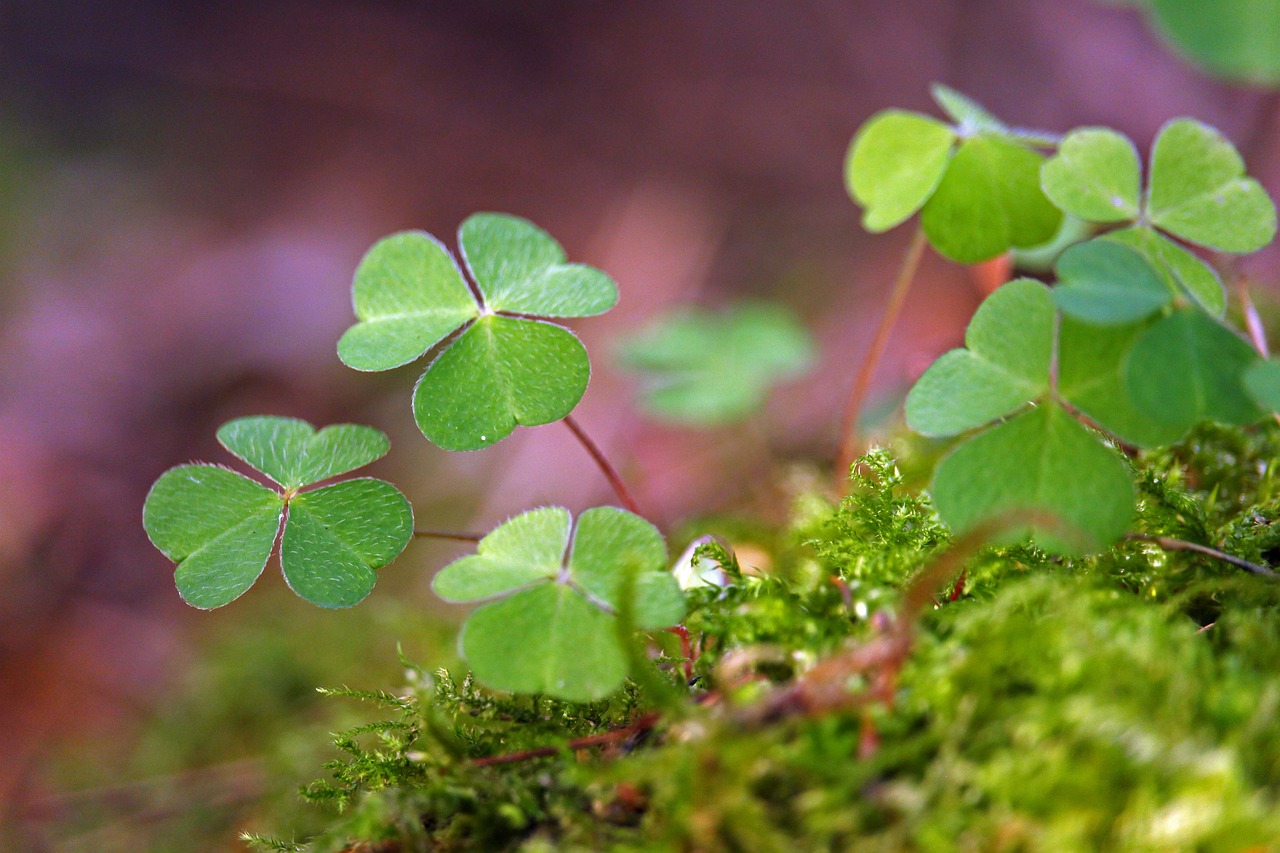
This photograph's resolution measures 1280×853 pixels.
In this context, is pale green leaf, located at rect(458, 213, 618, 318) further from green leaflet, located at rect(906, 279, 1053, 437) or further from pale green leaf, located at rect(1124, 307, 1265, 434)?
pale green leaf, located at rect(1124, 307, 1265, 434)

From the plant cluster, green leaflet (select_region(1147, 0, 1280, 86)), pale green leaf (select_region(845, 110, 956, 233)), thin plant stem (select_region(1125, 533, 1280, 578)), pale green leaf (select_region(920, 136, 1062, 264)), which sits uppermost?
green leaflet (select_region(1147, 0, 1280, 86))

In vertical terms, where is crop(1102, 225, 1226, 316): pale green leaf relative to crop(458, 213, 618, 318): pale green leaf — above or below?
below

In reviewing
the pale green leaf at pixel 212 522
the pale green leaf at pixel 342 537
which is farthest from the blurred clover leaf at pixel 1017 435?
the pale green leaf at pixel 212 522

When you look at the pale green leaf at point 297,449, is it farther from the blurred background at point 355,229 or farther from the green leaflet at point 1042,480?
the blurred background at point 355,229

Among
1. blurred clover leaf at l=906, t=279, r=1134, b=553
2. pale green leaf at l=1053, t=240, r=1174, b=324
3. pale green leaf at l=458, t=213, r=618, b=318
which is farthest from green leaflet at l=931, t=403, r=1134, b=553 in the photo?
pale green leaf at l=458, t=213, r=618, b=318

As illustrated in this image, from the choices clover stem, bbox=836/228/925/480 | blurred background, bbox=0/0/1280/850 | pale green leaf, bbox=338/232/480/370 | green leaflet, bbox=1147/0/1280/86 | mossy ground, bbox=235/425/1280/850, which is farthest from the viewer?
blurred background, bbox=0/0/1280/850

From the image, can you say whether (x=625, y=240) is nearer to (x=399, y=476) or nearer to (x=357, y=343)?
(x=399, y=476)
